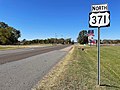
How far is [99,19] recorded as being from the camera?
774 centimetres

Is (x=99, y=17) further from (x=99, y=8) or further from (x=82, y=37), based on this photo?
(x=82, y=37)

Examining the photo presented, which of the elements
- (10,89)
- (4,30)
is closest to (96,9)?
(10,89)

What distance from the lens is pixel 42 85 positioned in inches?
322

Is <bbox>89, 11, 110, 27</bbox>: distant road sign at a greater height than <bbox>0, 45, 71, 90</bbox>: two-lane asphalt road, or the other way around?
<bbox>89, 11, 110, 27</bbox>: distant road sign

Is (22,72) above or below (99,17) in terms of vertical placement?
below

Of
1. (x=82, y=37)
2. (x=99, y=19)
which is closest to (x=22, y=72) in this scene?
(x=99, y=19)

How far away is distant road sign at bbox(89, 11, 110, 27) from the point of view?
7.67 m

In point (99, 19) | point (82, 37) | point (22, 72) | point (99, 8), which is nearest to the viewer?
point (99, 19)

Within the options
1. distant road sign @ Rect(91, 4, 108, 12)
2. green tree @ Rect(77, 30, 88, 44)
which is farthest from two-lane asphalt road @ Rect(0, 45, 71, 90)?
A: green tree @ Rect(77, 30, 88, 44)

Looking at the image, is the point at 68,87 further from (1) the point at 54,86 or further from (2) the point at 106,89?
(2) the point at 106,89

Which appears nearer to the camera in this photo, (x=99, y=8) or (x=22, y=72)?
(x=99, y=8)

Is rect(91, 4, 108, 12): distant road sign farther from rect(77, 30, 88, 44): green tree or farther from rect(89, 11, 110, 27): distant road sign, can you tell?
rect(77, 30, 88, 44): green tree

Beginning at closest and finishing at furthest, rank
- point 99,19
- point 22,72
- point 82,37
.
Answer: point 99,19
point 22,72
point 82,37

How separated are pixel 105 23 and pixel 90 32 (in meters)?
18.9
